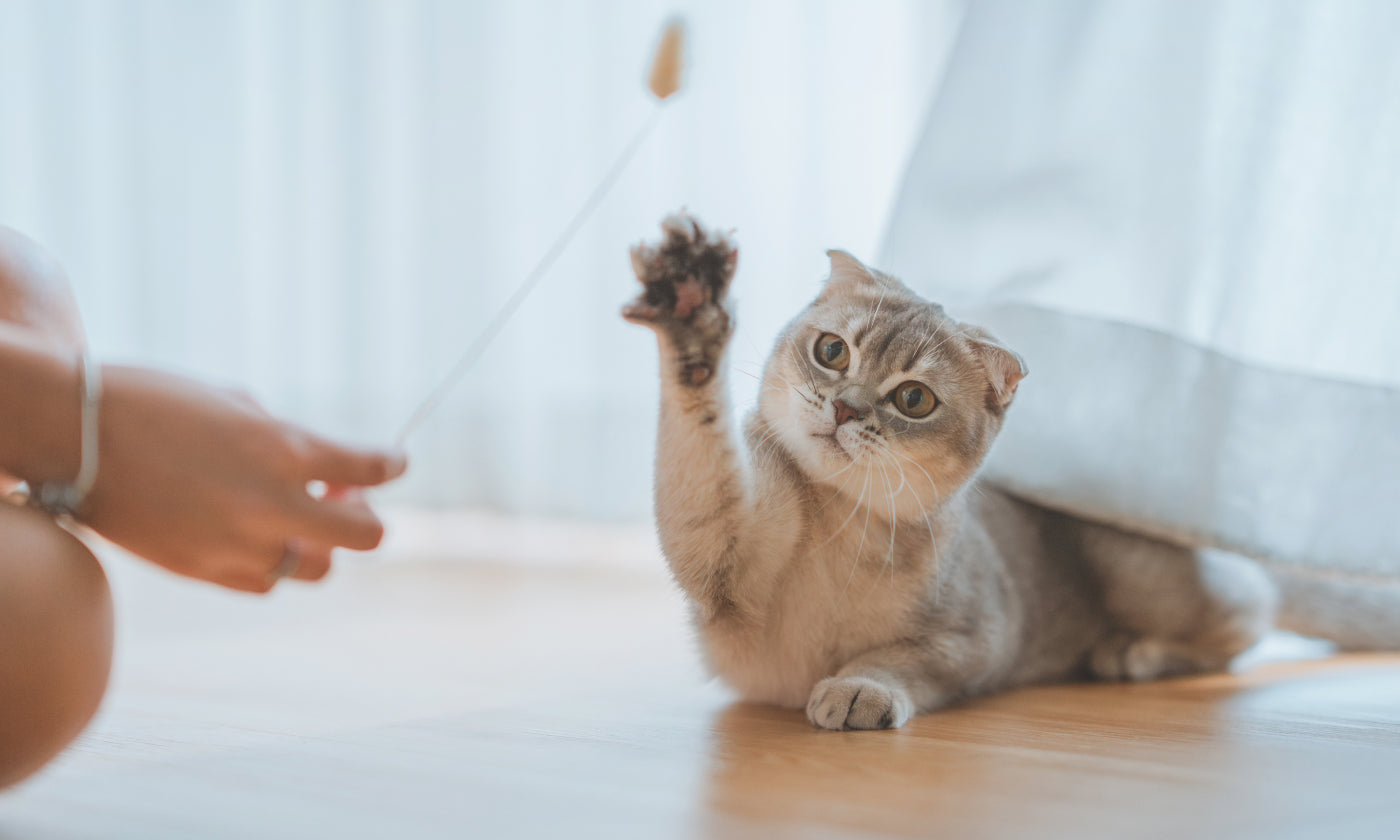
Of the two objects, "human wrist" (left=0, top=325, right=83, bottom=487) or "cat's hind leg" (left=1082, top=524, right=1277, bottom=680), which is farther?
"cat's hind leg" (left=1082, top=524, right=1277, bottom=680)

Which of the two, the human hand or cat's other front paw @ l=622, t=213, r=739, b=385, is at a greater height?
cat's other front paw @ l=622, t=213, r=739, b=385

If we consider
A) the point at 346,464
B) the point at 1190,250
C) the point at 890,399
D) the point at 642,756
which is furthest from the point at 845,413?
the point at 1190,250

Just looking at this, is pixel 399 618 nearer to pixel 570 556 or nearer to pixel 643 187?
pixel 570 556

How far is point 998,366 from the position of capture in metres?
1.21

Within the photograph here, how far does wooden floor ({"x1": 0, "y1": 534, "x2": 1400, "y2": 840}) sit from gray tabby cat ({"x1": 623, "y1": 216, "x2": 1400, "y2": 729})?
0.06 meters

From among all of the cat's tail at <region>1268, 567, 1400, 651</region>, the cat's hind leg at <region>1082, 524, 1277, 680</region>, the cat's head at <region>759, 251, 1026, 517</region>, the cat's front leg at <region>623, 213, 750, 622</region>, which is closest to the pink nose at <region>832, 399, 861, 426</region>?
the cat's head at <region>759, 251, 1026, 517</region>

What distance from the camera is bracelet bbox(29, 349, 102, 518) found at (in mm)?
779

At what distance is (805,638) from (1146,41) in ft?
3.08

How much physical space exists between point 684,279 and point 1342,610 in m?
1.24

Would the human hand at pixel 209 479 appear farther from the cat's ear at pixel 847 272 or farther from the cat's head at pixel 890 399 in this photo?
the cat's ear at pixel 847 272

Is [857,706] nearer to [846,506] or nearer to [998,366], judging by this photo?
[846,506]

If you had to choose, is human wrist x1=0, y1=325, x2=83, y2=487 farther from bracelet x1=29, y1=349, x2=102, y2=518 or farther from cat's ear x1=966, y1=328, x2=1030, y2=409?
cat's ear x1=966, y1=328, x2=1030, y2=409

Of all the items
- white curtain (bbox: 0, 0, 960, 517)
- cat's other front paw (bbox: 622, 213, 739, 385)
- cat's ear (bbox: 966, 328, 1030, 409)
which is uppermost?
cat's other front paw (bbox: 622, 213, 739, 385)

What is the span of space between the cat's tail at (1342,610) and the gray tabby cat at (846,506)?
0.53m
